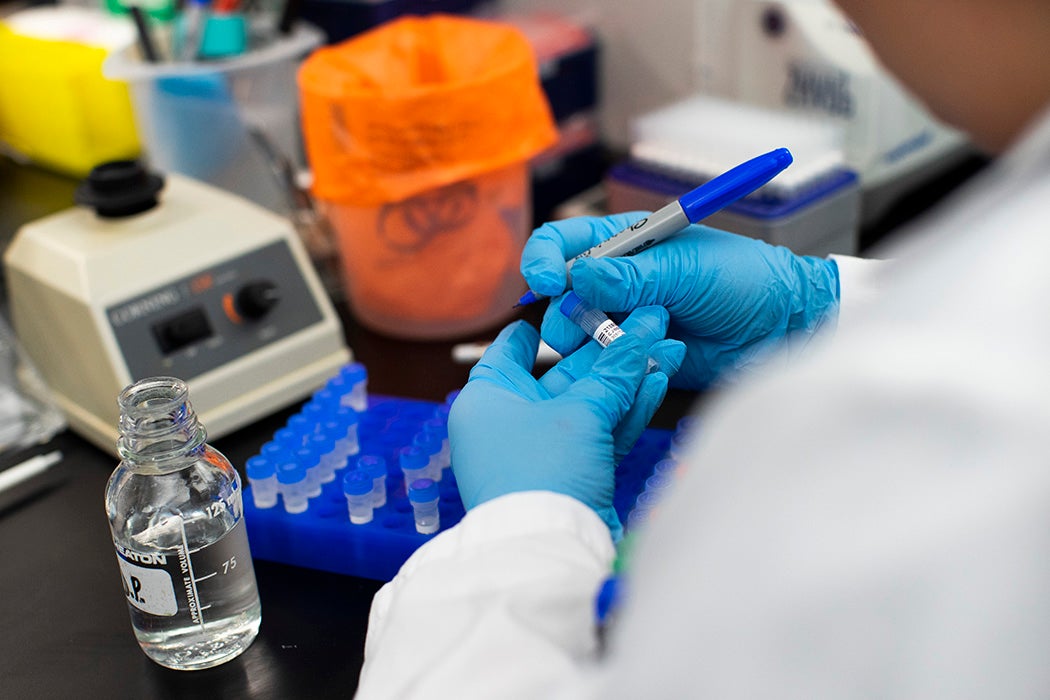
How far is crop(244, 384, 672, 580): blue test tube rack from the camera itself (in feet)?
2.87

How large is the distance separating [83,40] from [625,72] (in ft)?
2.79

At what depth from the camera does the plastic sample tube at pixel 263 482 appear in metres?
0.92

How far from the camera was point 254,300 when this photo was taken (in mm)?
1142

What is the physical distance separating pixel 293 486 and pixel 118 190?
1.49ft

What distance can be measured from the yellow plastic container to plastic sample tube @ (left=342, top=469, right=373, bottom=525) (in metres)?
0.92

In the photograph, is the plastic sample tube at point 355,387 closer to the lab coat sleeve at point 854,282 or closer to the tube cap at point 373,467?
the tube cap at point 373,467

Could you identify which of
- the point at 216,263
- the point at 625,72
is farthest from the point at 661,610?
the point at 625,72

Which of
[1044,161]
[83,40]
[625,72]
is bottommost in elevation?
[625,72]

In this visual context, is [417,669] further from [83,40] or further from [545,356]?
[83,40]

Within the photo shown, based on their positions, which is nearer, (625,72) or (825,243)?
(825,243)

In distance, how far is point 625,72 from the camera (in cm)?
171

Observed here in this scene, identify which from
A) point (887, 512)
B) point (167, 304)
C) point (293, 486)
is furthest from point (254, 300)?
point (887, 512)

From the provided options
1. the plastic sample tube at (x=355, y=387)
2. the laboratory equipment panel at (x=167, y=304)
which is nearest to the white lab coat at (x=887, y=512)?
the plastic sample tube at (x=355, y=387)

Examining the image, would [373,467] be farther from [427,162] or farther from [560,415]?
[427,162]
